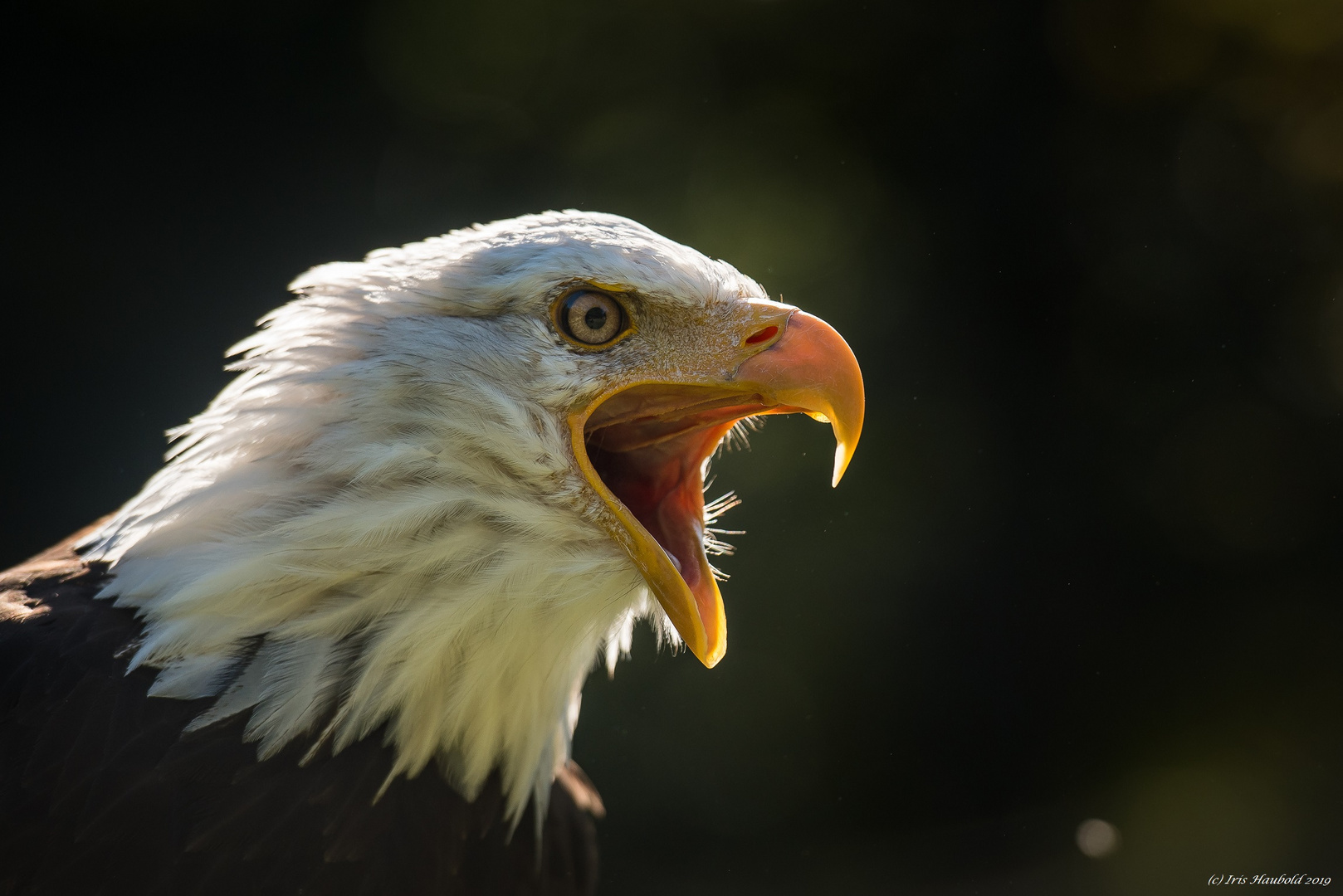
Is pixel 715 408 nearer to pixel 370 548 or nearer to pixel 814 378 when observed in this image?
pixel 814 378

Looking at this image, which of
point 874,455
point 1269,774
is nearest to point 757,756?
point 874,455

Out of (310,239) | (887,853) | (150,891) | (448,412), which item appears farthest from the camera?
(887,853)

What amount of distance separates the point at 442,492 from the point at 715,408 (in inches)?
19.3

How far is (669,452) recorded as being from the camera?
6.32ft

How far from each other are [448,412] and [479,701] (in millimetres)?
476

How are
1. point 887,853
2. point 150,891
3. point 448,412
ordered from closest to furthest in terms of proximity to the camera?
point 150,891 < point 448,412 < point 887,853

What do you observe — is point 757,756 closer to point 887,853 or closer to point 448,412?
point 887,853

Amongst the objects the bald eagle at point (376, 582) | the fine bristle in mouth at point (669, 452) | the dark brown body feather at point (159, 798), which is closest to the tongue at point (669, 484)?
the fine bristle in mouth at point (669, 452)

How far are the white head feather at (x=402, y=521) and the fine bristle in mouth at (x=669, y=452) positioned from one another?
17 centimetres

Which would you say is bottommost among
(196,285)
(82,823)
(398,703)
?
(82,823)

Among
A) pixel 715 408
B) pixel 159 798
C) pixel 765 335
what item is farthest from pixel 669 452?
pixel 159 798

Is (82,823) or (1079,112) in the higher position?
(1079,112)

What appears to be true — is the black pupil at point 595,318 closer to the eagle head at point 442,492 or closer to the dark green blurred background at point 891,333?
the eagle head at point 442,492

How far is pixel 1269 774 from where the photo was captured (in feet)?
12.7
